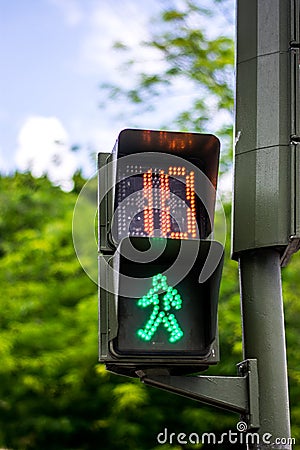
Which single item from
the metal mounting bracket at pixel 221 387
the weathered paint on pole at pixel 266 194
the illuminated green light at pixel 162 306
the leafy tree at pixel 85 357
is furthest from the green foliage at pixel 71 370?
the illuminated green light at pixel 162 306

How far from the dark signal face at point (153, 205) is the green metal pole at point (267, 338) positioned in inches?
11.7

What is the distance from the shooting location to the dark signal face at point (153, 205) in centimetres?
401

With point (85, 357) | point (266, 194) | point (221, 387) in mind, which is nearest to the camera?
point (221, 387)

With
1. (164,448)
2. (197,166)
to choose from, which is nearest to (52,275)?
(164,448)

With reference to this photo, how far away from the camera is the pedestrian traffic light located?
378cm

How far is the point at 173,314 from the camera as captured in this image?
3877mm

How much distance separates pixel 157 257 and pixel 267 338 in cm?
60

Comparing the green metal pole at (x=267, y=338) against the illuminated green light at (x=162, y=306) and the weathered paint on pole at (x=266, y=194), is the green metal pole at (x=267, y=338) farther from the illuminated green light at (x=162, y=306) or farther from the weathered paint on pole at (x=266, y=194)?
the illuminated green light at (x=162, y=306)

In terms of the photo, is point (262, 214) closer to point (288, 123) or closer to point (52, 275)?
point (288, 123)

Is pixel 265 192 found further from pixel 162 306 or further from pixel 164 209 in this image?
pixel 162 306

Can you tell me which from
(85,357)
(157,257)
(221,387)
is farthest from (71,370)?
(157,257)

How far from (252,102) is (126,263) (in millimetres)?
995

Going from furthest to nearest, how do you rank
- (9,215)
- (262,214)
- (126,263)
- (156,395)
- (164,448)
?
1. (9,215)
2. (156,395)
3. (164,448)
4. (262,214)
5. (126,263)

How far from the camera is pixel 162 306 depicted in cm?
389
